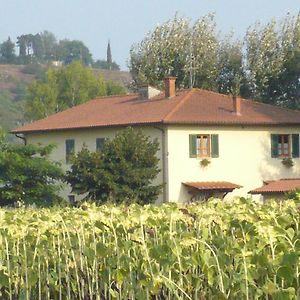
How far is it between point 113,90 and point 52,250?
8259 centimetres

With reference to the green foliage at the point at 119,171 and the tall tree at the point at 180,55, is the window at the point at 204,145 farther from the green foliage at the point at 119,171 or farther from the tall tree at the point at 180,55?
the tall tree at the point at 180,55

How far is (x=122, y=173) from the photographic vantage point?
142 feet

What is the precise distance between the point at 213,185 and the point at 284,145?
19.8 feet

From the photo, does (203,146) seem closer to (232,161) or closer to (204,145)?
(204,145)

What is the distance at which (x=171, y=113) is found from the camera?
1966 inches

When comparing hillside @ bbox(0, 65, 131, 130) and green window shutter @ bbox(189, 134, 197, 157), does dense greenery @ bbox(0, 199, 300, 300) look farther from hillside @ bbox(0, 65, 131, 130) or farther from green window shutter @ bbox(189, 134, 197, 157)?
hillside @ bbox(0, 65, 131, 130)

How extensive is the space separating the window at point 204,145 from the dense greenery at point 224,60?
48.3ft

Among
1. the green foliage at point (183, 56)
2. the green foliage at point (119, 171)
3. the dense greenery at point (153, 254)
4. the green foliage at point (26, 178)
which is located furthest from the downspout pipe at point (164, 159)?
the dense greenery at point (153, 254)

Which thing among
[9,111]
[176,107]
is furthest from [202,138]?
[9,111]

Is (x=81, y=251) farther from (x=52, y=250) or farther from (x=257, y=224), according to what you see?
(x=257, y=224)

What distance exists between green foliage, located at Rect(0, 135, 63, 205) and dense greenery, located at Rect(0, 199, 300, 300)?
94.6 ft

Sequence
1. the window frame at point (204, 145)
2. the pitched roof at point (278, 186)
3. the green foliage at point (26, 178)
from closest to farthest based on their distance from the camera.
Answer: the green foliage at point (26, 178) → the pitched roof at point (278, 186) → the window frame at point (204, 145)

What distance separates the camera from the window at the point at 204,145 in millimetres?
49562

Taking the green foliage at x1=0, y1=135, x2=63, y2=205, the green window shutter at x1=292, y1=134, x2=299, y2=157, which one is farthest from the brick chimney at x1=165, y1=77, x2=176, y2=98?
the green foliage at x1=0, y1=135, x2=63, y2=205
